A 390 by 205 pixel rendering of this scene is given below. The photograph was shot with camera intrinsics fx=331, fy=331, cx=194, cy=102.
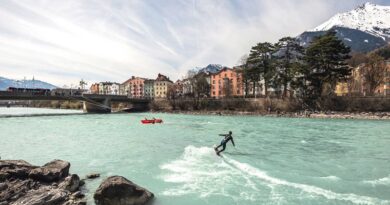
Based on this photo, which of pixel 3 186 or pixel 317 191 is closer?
pixel 3 186

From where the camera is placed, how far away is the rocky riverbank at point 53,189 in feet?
43.8

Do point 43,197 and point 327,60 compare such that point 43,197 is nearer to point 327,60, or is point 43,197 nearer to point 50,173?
point 50,173

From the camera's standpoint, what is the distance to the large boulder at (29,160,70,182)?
52.2ft

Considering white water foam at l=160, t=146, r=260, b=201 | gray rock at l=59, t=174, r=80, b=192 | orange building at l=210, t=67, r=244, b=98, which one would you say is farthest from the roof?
gray rock at l=59, t=174, r=80, b=192

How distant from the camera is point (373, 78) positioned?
264ft

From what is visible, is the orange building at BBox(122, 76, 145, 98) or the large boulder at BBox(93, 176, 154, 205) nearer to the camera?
the large boulder at BBox(93, 176, 154, 205)

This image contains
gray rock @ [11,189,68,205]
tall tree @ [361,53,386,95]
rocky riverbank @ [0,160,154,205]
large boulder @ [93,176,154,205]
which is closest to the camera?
gray rock @ [11,189,68,205]

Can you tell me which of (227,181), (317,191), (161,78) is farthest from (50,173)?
(161,78)

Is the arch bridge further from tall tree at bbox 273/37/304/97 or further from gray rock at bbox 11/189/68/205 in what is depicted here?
gray rock at bbox 11/189/68/205

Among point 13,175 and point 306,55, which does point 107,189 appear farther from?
point 306,55

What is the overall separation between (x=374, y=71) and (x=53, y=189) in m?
82.0

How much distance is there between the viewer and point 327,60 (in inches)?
2904

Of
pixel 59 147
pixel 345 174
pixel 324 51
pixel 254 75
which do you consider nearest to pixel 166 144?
pixel 59 147

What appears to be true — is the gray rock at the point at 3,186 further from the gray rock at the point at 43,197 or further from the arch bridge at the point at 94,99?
the arch bridge at the point at 94,99
